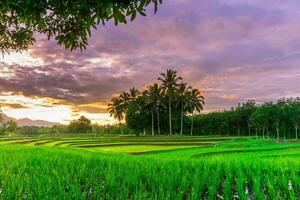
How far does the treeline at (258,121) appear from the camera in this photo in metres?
64.1

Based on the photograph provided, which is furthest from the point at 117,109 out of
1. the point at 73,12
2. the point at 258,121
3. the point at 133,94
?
the point at 73,12

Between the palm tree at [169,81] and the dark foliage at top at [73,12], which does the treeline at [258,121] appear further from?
the dark foliage at top at [73,12]

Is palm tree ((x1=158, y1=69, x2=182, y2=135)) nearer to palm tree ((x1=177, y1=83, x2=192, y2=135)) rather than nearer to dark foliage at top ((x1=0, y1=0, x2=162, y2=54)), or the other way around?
palm tree ((x1=177, y1=83, x2=192, y2=135))

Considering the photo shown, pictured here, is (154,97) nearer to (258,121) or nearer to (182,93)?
(182,93)

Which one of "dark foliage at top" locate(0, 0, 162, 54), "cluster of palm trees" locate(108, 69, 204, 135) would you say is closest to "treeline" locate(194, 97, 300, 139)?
"cluster of palm trees" locate(108, 69, 204, 135)

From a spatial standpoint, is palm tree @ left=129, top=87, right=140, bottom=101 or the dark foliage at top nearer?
the dark foliage at top

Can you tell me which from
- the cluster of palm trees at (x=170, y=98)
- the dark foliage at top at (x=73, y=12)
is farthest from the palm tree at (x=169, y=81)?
the dark foliage at top at (x=73, y=12)

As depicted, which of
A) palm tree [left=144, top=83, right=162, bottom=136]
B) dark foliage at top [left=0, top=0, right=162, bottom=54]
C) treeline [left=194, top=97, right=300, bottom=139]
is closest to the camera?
dark foliage at top [left=0, top=0, right=162, bottom=54]

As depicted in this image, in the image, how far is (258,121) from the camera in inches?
2547

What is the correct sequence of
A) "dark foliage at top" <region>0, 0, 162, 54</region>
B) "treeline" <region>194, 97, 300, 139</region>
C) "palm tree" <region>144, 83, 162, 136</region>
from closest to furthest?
"dark foliage at top" <region>0, 0, 162, 54</region>
"treeline" <region>194, 97, 300, 139</region>
"palm tree" <region>144, 83, 162, 136</region>

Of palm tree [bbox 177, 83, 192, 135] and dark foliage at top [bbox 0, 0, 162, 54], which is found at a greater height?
palm tree [bbox 177, 83, 192, 135]

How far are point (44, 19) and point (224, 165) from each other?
7.22 m

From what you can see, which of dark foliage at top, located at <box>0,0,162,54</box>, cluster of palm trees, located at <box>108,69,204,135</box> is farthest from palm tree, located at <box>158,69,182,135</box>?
dark foliage at top, located at <box>0,0,162,54</box>

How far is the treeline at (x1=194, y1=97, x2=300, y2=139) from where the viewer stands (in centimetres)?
6406
